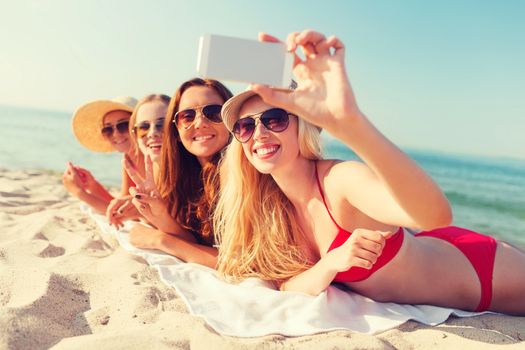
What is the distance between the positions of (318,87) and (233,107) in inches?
50.9

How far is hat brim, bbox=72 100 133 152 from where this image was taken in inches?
225

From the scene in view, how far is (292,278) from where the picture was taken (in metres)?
3.25

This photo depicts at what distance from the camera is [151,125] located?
15.4ft

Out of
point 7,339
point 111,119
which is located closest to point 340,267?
point 7,339

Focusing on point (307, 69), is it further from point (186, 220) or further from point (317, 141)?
point (186, 220)

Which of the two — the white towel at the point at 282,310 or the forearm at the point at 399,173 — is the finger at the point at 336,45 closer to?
the forearm at the point at 399,173

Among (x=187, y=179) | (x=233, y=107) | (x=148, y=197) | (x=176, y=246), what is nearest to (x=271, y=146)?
(x=233, y=107)

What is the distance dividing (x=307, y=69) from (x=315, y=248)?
66.6 inches

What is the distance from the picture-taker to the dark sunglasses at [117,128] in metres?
5.82

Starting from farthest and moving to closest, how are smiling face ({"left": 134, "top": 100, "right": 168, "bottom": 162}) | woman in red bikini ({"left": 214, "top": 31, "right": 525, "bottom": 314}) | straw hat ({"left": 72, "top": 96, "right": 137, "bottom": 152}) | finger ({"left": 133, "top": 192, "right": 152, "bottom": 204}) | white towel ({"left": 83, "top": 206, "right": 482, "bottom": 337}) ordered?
straw hat ({"left": 72, "top": 96, "right": 137, "bottom": 152}) < smiling face ({"left": 134, "top": 100, "right": 168, "bottom": 162}) < finger ({"left": 133, "top": 192, "right": 152, "bottom": 204}) < white towel ({"left": 83, "top": 206, "right": 482, "bottom": 337}) < woman in red bikini ({"left": 214, "top": 31, "right": 525, "bottom": 314})

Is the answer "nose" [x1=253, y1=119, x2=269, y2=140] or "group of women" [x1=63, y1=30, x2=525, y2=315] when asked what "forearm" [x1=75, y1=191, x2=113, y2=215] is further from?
"nose" [x1=253, y1=119, x2=269, y2=140]

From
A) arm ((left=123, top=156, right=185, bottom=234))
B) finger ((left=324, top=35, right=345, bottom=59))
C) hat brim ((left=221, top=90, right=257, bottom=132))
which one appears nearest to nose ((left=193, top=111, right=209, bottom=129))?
arm ((left=123, top=156, right=185, bottom=234))

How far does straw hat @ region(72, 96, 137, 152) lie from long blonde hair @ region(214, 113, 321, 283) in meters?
2.90

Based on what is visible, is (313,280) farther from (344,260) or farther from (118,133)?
(118,133)
